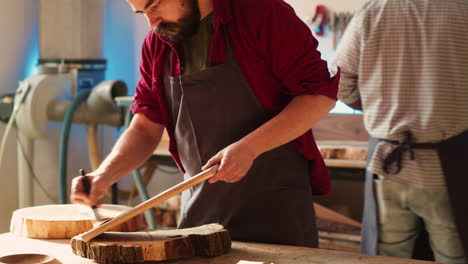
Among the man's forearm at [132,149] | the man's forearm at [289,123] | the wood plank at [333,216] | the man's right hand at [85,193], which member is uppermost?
the man's forearm at [289,123]

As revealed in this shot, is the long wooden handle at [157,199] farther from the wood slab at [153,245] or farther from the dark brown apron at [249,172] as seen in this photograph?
the dark brown apron at [249,172]

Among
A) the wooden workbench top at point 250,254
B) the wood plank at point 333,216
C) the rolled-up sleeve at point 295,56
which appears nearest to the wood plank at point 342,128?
the wood plank at point 333,216

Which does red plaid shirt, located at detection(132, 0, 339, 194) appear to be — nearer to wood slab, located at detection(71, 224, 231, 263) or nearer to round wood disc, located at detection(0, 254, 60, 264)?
wood slab, located at detection(71, 224, 231, 263)

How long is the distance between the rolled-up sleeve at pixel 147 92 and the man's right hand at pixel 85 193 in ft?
0.91

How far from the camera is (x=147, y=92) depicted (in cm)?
197

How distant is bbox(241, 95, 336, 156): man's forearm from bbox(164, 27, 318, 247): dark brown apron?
164 millimetres

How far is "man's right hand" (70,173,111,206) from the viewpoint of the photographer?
1755mm

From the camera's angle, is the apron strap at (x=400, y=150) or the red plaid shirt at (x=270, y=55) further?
the apron strap at (x=400, y=150)

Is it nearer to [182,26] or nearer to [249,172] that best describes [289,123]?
[249,172]

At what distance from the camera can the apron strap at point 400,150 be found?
2.51 metres

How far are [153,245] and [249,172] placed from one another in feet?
1.39

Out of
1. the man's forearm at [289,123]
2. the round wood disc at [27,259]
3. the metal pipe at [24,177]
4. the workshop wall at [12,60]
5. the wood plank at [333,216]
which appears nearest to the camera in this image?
the round wood disc at [27,259]

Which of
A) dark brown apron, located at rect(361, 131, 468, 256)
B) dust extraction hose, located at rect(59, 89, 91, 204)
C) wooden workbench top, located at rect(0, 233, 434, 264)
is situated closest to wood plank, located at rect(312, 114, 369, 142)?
dark brown apron, located at rect(361, 131, 468, 256)

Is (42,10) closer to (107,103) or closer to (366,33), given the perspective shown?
(107,103)
